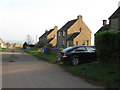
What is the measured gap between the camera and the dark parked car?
12.9m

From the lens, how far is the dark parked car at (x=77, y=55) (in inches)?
508

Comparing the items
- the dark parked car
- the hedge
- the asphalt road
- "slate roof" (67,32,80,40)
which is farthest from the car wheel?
"slate roof" (67,32,80,40)

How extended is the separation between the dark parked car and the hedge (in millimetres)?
2049

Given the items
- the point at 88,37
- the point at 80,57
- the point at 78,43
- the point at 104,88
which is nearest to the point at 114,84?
the point at 104,88

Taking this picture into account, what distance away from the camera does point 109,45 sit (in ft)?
34.2

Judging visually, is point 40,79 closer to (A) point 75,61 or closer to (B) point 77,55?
(A) point 75,61

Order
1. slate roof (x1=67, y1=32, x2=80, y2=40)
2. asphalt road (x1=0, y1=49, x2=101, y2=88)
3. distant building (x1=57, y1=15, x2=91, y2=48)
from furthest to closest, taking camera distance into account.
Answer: distant building (x1=57, y1=15, x2=91, y2=48), slate roof (x1=67, y1=32, x2=80, y2=40), asphalt road (x1=0, y1=49, x2=101, y2=88)

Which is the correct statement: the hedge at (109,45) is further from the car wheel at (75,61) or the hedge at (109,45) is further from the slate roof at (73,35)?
the slate roof at (73,35)

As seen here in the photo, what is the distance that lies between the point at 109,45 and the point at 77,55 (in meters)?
3.37

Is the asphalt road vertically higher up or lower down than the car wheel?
lower down

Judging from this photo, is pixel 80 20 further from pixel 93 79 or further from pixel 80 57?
pixel 93 79

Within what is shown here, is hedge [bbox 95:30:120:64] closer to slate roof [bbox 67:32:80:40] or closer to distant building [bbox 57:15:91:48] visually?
slate roof [bbox 67:32:80:40]

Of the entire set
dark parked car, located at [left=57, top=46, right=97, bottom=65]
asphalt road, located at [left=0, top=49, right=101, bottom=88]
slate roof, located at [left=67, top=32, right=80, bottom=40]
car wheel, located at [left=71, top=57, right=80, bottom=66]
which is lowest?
asphalt road, located at [left=0, top=49, right=101, bottom=88]

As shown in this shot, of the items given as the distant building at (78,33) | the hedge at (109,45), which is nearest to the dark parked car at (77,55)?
the hedge at (109,45)
